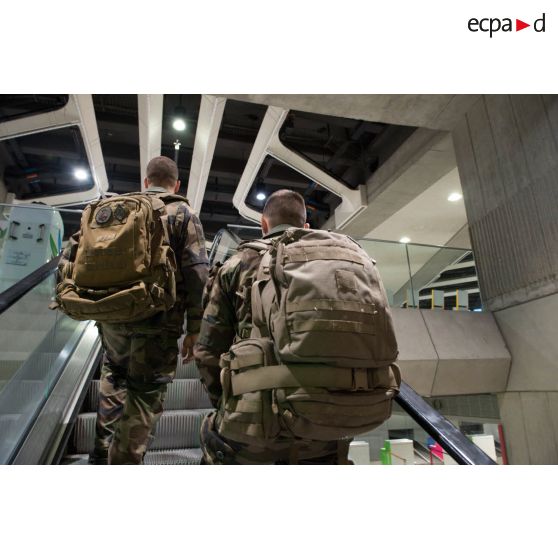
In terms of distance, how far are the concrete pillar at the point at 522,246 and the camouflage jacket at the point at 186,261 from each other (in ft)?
12.5

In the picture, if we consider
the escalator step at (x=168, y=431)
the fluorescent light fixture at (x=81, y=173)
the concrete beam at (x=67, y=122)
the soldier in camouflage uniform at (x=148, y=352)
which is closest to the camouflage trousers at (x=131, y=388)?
the soldier in camouflage uniform at (x=148, y=352)

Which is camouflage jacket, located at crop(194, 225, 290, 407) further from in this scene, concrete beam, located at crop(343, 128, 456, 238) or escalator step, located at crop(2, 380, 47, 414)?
concrete beam, located at crop(343, 128, 456, 238)

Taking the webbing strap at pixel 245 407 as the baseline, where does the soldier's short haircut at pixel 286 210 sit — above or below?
above

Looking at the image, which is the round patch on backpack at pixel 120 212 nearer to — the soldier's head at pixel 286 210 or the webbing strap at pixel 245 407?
the soldier's head at pixel 286 210

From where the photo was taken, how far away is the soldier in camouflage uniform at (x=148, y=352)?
5.39ft

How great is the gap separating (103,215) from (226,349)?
2.92ft

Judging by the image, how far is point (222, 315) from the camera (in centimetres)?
152

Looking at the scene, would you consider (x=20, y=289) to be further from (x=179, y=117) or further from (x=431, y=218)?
(x=431, y=218)

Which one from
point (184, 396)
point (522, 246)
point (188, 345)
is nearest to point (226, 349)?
point (188, 345)

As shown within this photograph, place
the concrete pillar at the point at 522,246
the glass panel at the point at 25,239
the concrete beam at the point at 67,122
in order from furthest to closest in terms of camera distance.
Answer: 1. the concrete beam at the point at 67,122
2. the concrete pillar at the point at 522,246
3. the glass panel at the point at 25,239

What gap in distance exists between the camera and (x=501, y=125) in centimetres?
463

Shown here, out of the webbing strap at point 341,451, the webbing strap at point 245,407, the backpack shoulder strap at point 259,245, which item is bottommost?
the webbing strap at point 341,451
